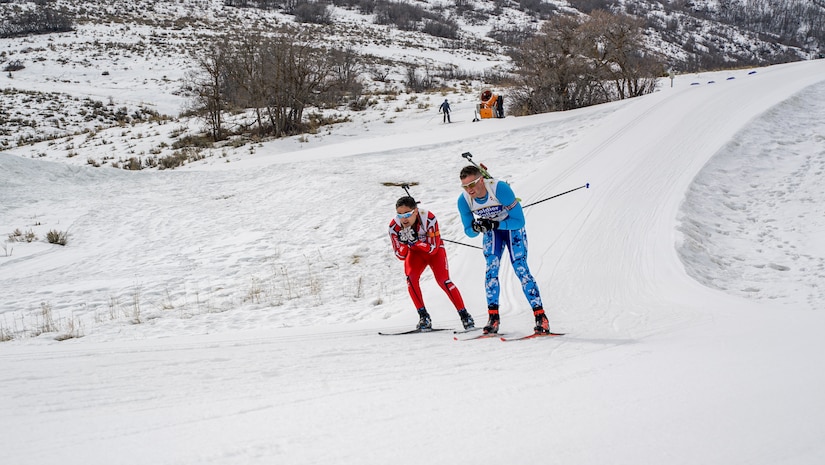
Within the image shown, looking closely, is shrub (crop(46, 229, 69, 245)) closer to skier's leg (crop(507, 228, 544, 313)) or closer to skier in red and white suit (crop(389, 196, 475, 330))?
skier in red and white suit (crop(389, 196, 475, 330))

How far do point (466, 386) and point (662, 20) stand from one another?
478ft

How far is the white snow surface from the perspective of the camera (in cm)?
250

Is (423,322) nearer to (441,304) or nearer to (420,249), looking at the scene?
(420,249)

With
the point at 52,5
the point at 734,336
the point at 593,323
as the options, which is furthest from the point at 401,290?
the point at 52,5

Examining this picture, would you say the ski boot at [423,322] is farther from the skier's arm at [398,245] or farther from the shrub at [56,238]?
the shrub at [56,238]

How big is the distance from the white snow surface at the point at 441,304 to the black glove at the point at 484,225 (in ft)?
3.93

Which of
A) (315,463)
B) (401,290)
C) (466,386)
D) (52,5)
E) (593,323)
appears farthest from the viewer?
(52,5)

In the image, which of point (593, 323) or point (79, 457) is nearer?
point (79, 457)

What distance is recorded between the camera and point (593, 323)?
568 centimetres

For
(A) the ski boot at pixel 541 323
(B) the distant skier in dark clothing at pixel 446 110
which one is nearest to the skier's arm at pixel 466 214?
(A) the ski boot at pixel 541 323

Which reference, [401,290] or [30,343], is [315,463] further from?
[401,290]

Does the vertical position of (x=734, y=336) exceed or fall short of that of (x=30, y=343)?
it exceeds it

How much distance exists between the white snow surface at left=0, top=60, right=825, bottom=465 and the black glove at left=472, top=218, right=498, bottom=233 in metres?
1.20

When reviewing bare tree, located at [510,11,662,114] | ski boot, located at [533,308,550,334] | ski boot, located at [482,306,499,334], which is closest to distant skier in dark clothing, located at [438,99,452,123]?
bare tree, located at [510,11,662,114]
